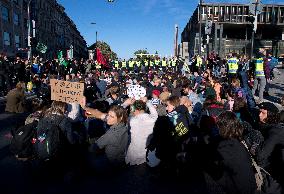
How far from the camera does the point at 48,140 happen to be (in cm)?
614

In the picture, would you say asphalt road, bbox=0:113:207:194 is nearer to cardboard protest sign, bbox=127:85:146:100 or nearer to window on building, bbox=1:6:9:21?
cardboard protest sign, bbox=127:85:146:100

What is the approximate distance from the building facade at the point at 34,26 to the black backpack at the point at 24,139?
2518 cm

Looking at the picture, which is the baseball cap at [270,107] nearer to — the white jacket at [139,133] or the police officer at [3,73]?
the white jacket at [139,133]

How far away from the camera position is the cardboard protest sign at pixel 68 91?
8766mm

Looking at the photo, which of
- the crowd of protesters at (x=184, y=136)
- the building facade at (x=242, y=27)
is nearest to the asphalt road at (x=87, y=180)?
the crowd of protesters at (x=184, y=136)

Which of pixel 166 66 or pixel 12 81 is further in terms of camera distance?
pixel 166 66

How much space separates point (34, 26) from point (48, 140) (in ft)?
104

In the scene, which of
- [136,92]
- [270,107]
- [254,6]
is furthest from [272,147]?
[254,6]

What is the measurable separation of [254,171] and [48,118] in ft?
11.8

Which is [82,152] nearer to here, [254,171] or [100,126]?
[100,126]

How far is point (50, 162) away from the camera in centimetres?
642

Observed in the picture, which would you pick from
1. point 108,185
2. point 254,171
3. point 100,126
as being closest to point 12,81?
point 100,126

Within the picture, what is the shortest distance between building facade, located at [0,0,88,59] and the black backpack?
2518 cm

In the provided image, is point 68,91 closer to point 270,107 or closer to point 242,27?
point 270,107
